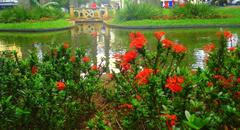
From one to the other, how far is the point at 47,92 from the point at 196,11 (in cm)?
2678

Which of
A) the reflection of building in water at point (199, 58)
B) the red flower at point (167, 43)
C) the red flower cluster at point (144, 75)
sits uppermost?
the red flower at point (167, 43)

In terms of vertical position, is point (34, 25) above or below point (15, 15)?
below

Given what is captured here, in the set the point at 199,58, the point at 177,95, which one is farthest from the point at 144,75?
the point at 199,58

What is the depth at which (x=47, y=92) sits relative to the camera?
16.9 ft

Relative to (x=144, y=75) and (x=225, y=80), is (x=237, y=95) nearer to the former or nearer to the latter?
(x=225, y=80)

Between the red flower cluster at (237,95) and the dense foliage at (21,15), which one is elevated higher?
the dense foliage at (21,15)

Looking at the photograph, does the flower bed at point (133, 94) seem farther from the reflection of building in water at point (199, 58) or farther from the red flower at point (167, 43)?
the reflection of building in water at point (199, 58)

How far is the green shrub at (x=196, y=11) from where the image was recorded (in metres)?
30.4

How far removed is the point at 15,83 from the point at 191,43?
1351 cm

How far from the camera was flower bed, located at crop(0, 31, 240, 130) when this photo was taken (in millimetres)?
4281

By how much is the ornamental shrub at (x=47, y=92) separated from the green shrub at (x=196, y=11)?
78.8ft

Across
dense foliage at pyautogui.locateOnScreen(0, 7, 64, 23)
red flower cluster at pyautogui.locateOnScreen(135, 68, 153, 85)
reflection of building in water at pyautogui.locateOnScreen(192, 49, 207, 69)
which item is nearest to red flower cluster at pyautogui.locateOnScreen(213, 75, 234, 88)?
red flower cluster at pyautogui.locateOnScreen(135, 68, 153, 85)

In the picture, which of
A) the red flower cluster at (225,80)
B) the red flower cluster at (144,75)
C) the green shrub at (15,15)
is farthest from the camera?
the green shrub at (15,15)

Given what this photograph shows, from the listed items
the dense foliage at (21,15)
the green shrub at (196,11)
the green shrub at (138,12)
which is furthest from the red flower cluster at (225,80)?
the dense foliage at (21,15)
